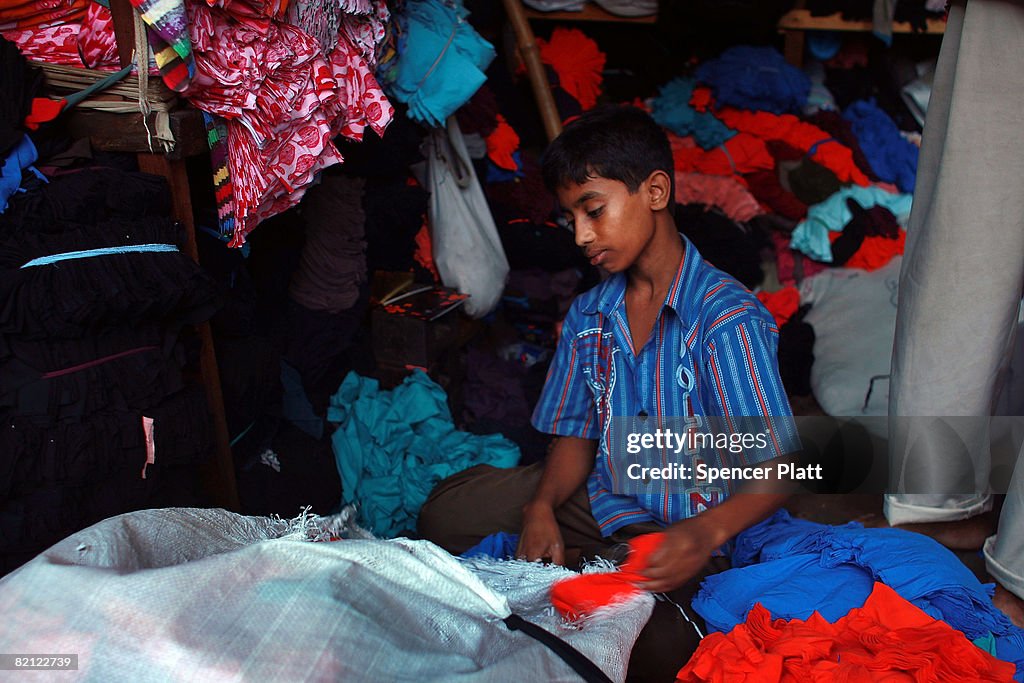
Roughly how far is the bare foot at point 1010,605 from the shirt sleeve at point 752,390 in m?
0.71

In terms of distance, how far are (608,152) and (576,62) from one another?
94.3 inches

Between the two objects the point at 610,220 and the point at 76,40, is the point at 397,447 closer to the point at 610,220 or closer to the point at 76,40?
the point at 610,220

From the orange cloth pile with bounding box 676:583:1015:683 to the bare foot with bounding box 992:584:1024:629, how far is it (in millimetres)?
731

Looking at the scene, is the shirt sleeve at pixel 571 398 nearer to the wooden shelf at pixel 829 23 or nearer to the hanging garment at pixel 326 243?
the hanging garment at pixel 326 243

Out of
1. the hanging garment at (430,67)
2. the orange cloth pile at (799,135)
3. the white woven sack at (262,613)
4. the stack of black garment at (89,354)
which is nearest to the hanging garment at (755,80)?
the orange cloth pile at (799,135)

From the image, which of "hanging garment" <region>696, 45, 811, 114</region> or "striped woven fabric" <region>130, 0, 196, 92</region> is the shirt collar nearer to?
"striped woven fabric" <region>130, 0, 196, 92</region>

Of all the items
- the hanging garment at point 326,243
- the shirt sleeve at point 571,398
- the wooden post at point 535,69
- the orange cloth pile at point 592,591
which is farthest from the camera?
the wooden post at point 535,69

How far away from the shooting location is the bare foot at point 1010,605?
1888 mm

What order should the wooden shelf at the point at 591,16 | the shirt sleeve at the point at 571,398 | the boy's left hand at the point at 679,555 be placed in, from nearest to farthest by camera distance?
the boy's left hand at the point at 679,555 → the shirt sleeve at the point at 571,398 → the wooden shelf at the point at 591,16

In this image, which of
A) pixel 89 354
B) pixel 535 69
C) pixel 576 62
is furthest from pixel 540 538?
pixel 576 62

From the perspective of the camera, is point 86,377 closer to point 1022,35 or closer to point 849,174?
point 1022,35

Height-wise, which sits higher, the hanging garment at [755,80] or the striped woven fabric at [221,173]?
the hanging garment at [755,80]

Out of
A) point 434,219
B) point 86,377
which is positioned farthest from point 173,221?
point 434,219

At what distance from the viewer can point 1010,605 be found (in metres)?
1.92
